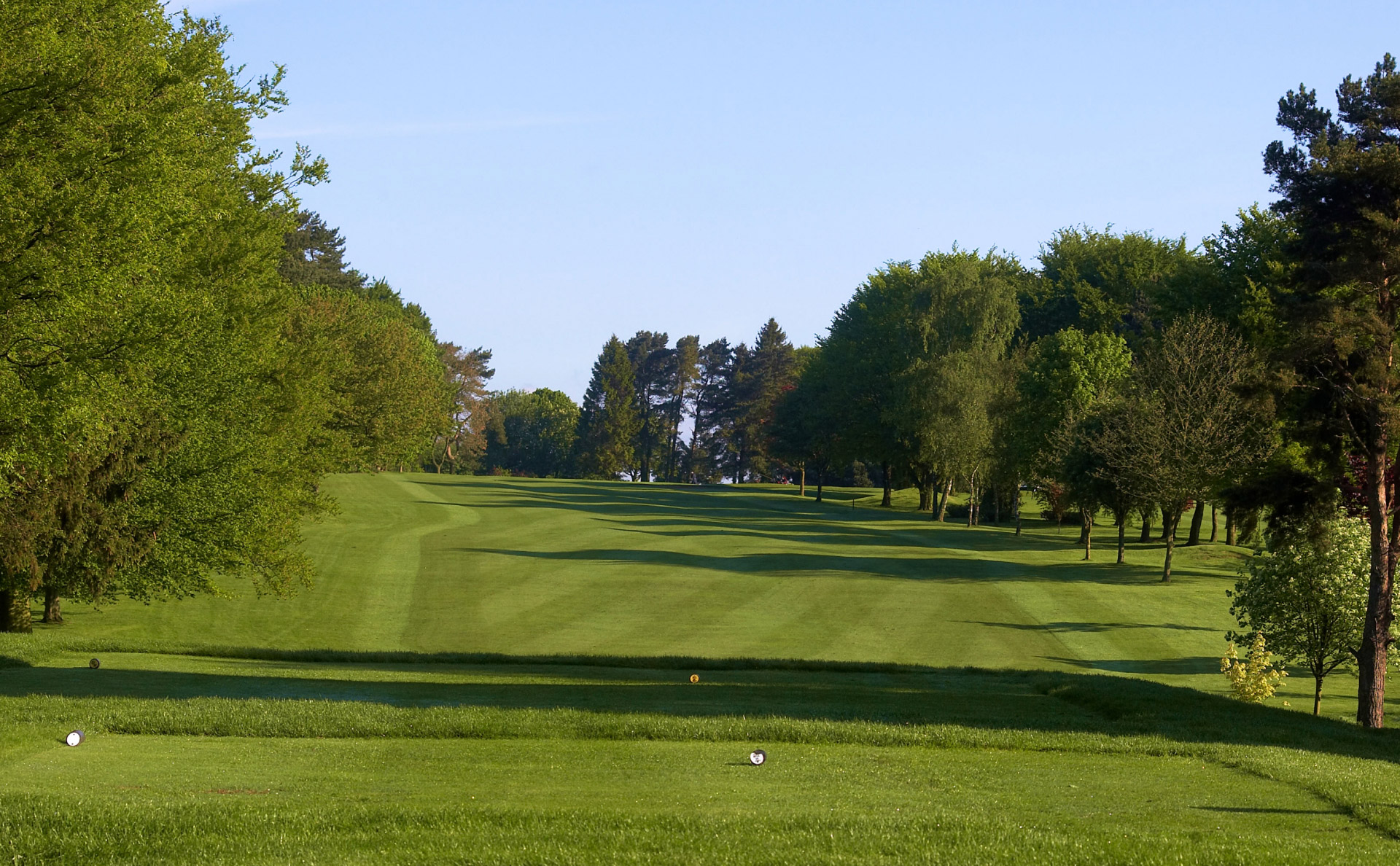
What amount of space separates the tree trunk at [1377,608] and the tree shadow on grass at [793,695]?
5.51 metres

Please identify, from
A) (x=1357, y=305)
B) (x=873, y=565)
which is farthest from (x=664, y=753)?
(x=873, y=565)

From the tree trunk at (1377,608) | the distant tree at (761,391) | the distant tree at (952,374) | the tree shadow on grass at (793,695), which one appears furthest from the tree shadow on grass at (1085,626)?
the distant tree at (761,391)

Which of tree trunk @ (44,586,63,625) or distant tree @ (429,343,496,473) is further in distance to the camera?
distant tree @ (429,343,496,473)

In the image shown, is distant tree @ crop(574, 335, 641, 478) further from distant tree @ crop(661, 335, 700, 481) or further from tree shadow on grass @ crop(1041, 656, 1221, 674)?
tree shadow on grass @ crop(1041, 656, 1221, 674)

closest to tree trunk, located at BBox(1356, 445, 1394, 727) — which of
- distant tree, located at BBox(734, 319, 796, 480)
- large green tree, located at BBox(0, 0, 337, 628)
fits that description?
large green tree, located at BBox(0, 0, 337, 628)

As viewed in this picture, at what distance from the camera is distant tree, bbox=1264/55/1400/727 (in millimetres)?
23719

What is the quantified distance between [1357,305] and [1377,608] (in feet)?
21.3

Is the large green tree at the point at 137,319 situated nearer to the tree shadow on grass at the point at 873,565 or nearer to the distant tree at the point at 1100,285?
the tree shadow on grass at the point at 873,565

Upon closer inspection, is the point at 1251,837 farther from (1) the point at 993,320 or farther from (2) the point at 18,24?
(1) the point at 993,320

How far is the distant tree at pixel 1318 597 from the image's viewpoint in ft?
92.9

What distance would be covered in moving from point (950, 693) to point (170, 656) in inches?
648

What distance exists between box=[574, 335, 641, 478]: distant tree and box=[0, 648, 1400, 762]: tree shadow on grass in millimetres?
129636

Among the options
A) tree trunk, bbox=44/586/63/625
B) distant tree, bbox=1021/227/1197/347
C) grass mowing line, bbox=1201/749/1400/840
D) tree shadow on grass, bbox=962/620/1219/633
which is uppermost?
distant tree, bbox=1021/227/1197/347

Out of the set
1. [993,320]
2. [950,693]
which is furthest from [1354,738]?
[993,320]
